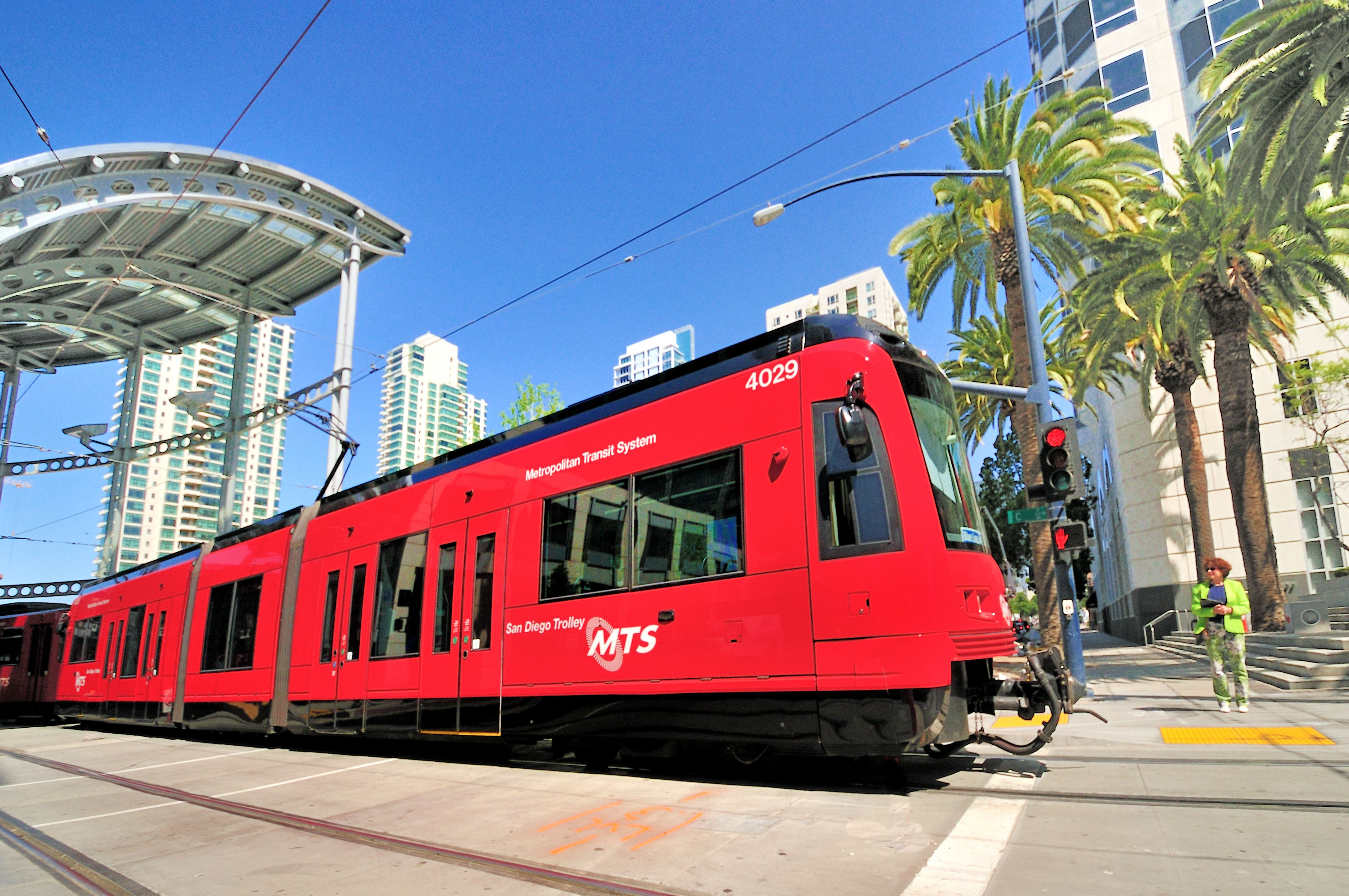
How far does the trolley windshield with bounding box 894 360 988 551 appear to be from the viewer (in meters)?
6.23

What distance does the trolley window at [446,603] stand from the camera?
9.37m

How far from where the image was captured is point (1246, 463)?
18.8 meters

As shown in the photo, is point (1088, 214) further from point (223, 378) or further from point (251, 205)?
point (223, 378)

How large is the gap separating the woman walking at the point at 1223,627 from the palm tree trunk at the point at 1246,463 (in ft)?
33.9

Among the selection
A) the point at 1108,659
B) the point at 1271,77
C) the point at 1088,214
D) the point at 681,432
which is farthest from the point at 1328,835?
the point at 1108,659

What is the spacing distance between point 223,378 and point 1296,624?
151 meters

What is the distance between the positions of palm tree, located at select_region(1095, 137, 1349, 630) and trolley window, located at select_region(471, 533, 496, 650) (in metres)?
16.9

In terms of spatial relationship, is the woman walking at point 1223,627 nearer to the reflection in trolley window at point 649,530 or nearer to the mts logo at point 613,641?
the reflection in trolley window at point 649,530

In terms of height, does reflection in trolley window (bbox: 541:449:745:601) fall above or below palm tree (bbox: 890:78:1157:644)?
below

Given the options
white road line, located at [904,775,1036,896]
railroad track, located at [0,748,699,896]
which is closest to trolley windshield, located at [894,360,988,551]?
white road line, located at [904,775,1036,896]

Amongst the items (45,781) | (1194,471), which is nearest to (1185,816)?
(45,781)

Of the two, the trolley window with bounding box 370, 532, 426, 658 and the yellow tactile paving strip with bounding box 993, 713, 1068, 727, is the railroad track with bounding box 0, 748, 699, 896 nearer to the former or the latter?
the trolley window with bounding box 370, 532, 426, 658

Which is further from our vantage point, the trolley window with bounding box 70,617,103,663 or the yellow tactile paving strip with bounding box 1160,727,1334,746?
the trolley window with bounding box 70,617,103,663

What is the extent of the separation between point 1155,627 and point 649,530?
31.0 meters
